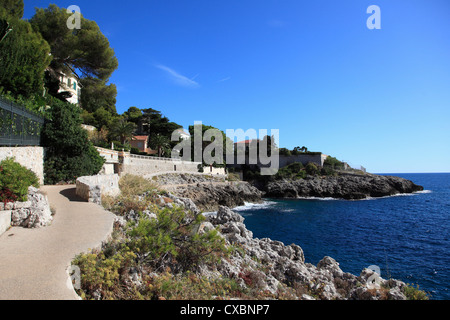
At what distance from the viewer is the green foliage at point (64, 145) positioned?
16.4m

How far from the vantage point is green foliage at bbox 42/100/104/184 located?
16.4 m

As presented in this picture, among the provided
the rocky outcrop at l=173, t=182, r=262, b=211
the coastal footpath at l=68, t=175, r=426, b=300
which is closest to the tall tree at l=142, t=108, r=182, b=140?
the rocky outcrop at l=173, t=182, r=262, b=211

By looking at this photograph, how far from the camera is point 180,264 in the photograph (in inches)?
275

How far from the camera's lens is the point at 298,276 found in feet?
28.8

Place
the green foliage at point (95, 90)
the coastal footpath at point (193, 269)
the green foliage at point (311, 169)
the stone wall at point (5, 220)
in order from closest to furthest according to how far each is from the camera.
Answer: the coastal footpath at point (193, 269), the stone wall at point (5, 220), the green foliage at point (95, 90), the green foliage at point (311, 169)

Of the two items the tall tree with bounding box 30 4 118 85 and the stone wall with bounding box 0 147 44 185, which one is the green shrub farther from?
the stone wall with bounding box 0 147 44 185

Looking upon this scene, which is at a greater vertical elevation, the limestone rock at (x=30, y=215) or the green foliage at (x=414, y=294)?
the limestone rock at (x=30, y=215)

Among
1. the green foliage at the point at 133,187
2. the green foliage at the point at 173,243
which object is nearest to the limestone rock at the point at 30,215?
the green foliage at the point at 173,243

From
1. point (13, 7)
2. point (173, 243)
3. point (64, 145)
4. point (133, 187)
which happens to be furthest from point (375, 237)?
point (13, 7)

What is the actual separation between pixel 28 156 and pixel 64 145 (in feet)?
10.6

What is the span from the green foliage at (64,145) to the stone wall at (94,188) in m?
4.78

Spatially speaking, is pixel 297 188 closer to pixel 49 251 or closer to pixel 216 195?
pixel 216 195

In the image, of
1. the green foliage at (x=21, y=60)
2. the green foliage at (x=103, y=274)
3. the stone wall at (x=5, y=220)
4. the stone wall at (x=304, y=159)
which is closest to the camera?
the green foliage at (x=103, y=274)

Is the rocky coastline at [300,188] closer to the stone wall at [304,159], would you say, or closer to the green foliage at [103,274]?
the stone wall at [304,159]
